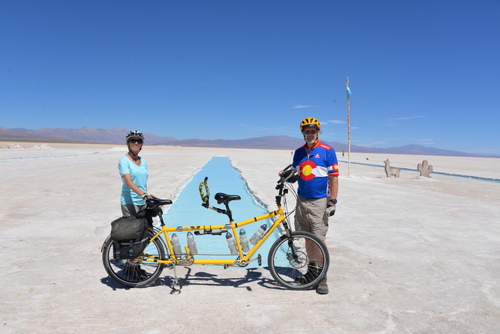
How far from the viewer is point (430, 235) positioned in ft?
24.0

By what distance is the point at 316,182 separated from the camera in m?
4.39

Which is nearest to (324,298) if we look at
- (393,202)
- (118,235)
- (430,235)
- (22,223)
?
(118,235)

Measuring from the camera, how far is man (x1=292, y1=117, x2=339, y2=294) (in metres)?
4.36

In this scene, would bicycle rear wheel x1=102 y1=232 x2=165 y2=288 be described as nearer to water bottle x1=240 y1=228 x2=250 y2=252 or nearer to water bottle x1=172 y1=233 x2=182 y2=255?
water bottle x1=172 y1=233 x2=182 y2=255

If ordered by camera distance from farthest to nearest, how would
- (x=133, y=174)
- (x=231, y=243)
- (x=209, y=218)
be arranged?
(x=209, y=218) → (x=133, y=174) → (x=231, y=243)

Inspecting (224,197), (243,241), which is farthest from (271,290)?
(224,197)

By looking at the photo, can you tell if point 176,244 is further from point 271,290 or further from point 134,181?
point 271,290

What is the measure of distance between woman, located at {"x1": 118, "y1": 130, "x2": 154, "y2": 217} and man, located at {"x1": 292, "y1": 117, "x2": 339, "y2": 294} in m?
2.17

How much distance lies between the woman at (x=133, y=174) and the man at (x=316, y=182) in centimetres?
217

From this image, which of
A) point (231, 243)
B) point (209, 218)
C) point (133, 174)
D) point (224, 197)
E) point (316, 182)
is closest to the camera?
point (224, 197)

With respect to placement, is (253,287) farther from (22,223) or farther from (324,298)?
(22,223)

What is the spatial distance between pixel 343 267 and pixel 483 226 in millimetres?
5183

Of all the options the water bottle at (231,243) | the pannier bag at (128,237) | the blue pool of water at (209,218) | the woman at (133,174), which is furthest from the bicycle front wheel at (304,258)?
the woman at (133,174)

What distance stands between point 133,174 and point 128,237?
88cm
